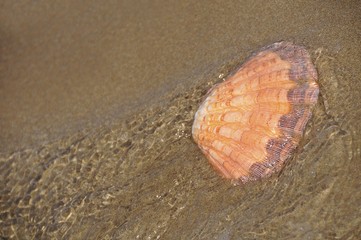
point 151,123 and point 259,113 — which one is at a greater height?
point 151,123

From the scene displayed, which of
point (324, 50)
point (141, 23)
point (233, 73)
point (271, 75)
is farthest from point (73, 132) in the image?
point (324, 50)

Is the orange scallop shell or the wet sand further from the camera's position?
the orange scallop shell

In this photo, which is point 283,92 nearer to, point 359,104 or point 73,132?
point 359,104

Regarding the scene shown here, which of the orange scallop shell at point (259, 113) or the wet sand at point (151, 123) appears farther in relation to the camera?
the orange scallop shell at point (259, 113)

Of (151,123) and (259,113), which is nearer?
(259,113)
